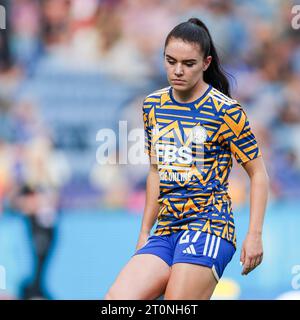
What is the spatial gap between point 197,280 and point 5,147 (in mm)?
3414

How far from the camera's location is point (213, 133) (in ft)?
13.0

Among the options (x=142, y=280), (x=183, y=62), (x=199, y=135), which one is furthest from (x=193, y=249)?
(x=183, y=62)

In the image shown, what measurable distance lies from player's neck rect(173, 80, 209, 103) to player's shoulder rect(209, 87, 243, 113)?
A: 1.9 inches

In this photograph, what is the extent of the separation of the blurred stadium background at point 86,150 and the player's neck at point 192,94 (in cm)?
282

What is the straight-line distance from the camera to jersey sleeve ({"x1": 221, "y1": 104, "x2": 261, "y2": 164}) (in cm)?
395

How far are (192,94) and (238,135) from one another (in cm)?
29

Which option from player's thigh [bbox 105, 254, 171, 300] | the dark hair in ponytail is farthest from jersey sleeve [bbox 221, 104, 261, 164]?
player's thigh [bbox 105, 254, 171, 300]

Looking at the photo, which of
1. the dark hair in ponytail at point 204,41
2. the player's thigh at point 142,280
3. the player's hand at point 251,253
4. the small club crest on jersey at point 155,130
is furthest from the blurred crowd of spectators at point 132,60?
the player's hand at point 251,253

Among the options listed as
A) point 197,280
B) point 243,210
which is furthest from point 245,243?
point 243,210

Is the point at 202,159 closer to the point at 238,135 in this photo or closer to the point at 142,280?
the point at 238,135

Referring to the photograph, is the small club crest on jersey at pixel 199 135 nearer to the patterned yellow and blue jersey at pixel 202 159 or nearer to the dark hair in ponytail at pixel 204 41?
the patterned yellow and blue jersey at pixel 202 159

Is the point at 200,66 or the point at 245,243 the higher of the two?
the point at 200,66

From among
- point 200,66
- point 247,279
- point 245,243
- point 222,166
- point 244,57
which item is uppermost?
point 244,57
